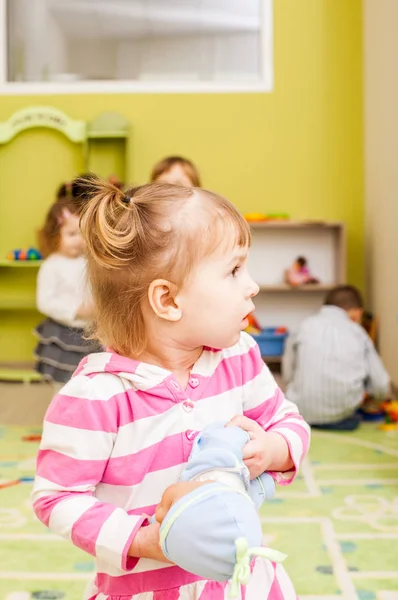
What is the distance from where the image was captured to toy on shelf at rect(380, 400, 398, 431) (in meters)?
2.46

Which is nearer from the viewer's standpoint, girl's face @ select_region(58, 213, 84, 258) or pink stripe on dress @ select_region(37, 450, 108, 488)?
pink stripe on dress @ select_region(37, 450, 108, 488)

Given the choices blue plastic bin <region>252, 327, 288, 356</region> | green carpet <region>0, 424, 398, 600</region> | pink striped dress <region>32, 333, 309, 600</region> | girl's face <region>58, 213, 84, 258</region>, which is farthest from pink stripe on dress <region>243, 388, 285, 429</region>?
blue plastic bin <region>252, 327, 288, 356</region>

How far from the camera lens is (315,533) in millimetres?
1510

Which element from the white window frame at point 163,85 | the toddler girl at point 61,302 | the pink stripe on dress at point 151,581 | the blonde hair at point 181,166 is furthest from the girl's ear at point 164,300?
the white window frame at point 163,85

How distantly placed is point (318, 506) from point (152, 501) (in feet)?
3.30

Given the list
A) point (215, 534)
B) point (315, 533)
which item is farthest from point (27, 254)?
point (215, 534)

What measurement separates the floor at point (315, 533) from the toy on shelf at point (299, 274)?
4.56 ft

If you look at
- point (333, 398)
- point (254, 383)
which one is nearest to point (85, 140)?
point (333, 398)

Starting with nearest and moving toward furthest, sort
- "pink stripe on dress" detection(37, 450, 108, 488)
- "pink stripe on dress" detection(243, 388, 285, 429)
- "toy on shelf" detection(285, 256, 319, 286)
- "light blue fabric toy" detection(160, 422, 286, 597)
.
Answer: "light blue fabric toy" detection(160, 422, 286, 597), "pink stripe on dress" detection(37, 450, 108, 488), "pink stripe on dress" detection(243, 388, 285, 429), "toy on shelf" detection(285, 256, 319, 286)

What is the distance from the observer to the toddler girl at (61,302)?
246cm

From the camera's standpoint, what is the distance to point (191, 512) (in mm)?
630

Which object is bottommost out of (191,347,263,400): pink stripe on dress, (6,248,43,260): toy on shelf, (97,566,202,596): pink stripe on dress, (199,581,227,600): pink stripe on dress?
(199,581,227,600): pink stripe on dress

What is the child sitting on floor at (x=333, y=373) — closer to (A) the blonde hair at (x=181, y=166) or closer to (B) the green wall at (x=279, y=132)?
(A) the blonde hair at (x=181, y=166)

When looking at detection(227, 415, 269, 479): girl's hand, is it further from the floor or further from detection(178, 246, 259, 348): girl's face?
the floor
